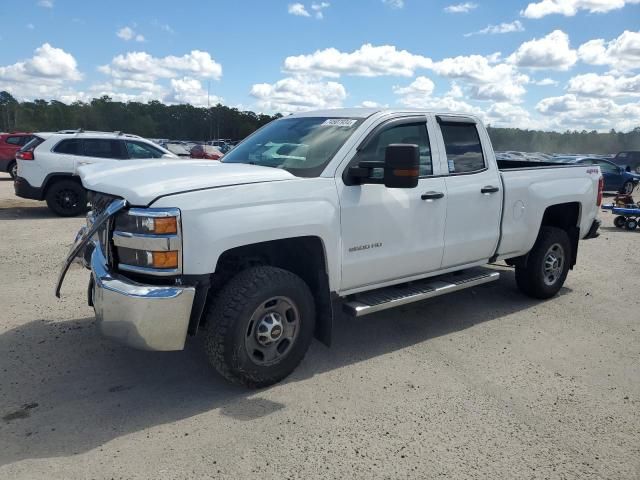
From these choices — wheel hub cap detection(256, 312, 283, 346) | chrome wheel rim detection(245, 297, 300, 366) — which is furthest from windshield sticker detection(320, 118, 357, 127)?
wheel hub cap detection(256, 312, 283, 346)

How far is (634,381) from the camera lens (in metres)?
4.16

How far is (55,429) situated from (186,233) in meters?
1.41

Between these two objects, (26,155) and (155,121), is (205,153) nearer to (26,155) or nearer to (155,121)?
(26,155)

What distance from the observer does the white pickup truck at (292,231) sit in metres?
3.33

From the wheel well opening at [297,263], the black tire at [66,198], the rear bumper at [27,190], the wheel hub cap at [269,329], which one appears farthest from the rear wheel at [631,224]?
the rear bumper at [27,190]

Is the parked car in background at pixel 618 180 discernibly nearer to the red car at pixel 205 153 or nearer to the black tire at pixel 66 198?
the red car at pixel 205 153

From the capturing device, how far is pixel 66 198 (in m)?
11.3

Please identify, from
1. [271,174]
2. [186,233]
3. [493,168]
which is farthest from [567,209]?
[186,233]

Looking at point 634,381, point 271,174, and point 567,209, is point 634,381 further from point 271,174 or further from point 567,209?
point 271,174

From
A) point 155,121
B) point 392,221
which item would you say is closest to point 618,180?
point 392,221

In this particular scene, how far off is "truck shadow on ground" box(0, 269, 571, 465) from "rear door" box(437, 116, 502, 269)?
80cm

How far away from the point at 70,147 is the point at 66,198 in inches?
41.9

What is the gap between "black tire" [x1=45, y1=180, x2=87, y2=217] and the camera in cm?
1119

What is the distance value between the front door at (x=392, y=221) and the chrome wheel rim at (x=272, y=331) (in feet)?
1.70
